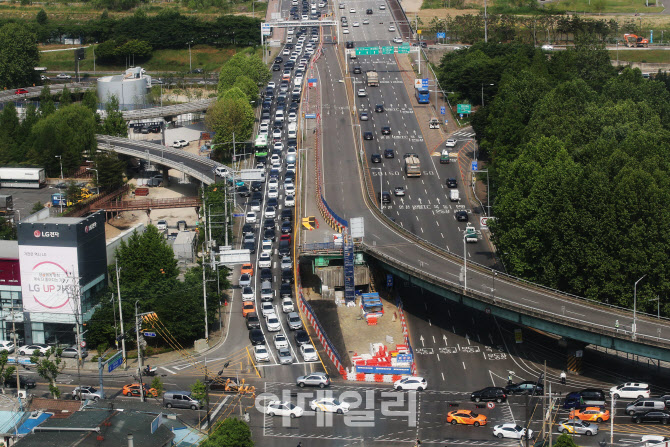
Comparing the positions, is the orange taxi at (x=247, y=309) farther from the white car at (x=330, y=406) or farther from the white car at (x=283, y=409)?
the white car at (x=283, y=409)

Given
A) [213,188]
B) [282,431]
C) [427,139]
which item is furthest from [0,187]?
[282,431]

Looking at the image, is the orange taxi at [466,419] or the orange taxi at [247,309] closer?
the orange taxi at [466,419]

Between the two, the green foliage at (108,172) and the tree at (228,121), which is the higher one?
the tree at (228,121)

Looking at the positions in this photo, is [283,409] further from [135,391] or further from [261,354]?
[135,391]

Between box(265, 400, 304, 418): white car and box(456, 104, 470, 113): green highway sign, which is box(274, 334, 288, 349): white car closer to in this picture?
box(265, 400, 304, 418): white car

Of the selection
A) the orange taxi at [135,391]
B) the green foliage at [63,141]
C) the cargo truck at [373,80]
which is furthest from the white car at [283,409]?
the cargo truck at [373,80]

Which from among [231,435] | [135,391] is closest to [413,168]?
[135,391]

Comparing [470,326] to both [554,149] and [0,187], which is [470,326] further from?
[0,187]
